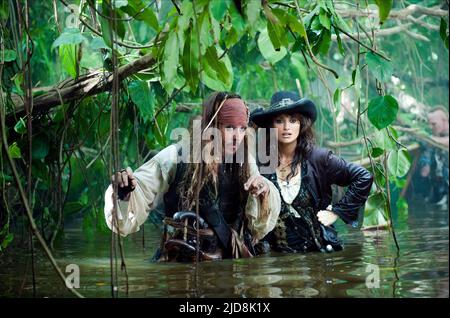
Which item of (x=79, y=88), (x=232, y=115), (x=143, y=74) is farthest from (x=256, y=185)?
(x=79, y=88)

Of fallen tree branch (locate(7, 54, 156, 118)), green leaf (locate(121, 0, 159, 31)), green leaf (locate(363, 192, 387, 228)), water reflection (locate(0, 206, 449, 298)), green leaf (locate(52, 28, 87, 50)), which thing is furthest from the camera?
green leaf (locate(363, 192, 387, 228))

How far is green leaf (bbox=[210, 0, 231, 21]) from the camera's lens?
282 cm

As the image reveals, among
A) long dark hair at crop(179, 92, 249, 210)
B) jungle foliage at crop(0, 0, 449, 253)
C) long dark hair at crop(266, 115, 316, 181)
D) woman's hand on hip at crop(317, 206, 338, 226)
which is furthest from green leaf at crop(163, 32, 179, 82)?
woman's hand on hip at crop(317, 206, 338, 226)

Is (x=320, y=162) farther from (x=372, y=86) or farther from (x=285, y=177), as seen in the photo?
(x=372, y=86)

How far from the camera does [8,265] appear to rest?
4.59m

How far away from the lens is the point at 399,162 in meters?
4.82

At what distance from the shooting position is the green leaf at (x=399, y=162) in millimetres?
4805

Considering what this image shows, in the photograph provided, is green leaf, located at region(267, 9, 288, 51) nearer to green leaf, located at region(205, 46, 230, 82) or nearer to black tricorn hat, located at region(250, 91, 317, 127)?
green leaf, located at region(205, 46, 230, 82)

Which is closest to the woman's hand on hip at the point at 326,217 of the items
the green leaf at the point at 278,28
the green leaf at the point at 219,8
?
the green leaf at the point at 278,28

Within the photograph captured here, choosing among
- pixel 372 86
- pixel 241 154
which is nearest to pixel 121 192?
pixel 241 154

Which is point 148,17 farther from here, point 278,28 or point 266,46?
point 266,46

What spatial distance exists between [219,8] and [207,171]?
1.80 m

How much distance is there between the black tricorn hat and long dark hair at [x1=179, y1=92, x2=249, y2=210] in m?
0.41
